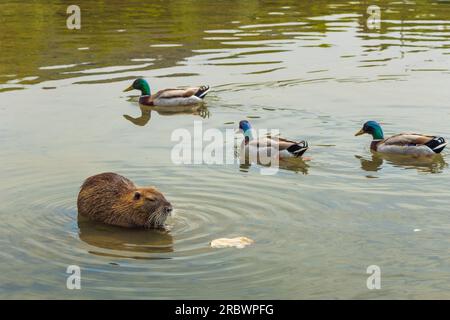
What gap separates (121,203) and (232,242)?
66.4 inches

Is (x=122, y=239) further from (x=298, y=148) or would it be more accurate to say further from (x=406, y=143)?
(x=406, y=143)

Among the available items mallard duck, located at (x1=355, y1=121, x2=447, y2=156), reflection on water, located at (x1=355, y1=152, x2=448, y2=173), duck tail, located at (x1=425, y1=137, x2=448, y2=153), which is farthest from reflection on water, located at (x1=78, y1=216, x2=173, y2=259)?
duck tail, located at (x1=425, y1=137, x2=448, y2=153)

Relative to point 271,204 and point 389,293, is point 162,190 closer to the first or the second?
point 271,204

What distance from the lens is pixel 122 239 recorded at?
11695mm

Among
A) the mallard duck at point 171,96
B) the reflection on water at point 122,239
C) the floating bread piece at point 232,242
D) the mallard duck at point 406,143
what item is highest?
the mallard duck at point 171,96

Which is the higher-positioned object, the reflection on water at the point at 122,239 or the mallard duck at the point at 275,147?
the mallard duck at the point at 275,147

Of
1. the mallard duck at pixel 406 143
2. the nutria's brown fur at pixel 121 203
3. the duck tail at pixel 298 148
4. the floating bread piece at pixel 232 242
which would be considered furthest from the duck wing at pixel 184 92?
the floating bread piece at pixel 232 242

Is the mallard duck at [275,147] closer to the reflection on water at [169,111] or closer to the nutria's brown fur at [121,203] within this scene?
the reflection on water at [169,111]

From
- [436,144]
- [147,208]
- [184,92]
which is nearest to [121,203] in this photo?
[147,208]

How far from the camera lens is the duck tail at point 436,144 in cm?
1588

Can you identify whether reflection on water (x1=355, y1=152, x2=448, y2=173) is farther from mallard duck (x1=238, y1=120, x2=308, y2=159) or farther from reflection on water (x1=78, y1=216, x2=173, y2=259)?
reflection on water (x1=78, y1=216, x2=173, y2=259)

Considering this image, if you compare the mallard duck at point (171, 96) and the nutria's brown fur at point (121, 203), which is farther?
the mallard duck at point (171, 96)

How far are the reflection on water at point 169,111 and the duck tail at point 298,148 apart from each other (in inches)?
142

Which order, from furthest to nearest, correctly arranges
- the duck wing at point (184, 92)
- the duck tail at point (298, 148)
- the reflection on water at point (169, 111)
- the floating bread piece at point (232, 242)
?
the duck wing at point (184, 92), the reflection on water at point (169, 111), the duck tail at point (298, 148), the floating bread piece at point (232, 242)
